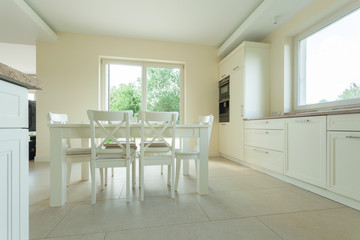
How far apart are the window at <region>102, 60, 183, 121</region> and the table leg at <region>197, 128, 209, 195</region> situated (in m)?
2.33

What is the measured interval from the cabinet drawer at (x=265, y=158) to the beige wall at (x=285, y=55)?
2.74ft

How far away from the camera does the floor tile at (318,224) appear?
1.16 meters

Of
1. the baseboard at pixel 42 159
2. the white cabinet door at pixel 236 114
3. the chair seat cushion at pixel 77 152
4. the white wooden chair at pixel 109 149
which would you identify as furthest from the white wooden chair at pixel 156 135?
the baseboard at pixel 42 159

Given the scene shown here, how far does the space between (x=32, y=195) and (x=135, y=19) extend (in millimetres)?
3009

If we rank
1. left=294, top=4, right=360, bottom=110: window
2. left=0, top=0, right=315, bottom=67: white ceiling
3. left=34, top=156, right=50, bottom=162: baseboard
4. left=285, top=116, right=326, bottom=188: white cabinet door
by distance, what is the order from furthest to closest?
left=34, top=156, right=50, bottom=162: baseboard < left=0, top=0, right=315, bottom=67: white ceiling < left=294, top=4, right=360, bottom=110: window < left=285, top=116, right=326, bottom=188: white cabinet door

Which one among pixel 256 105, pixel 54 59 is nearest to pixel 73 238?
pixel 256 105

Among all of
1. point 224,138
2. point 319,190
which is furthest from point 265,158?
point 224,138

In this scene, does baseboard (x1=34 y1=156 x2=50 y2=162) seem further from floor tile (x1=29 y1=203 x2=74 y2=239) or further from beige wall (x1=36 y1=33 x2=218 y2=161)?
floor tile (x1=29 y1=203 x2=74 y2=239)

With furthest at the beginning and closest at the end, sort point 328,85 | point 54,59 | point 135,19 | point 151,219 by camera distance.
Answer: point 54,59 → point 135,19 → point 328,85 → point 151,219

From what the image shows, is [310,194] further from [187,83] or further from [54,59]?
[54,59]

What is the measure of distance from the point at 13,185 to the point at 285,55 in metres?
3.56

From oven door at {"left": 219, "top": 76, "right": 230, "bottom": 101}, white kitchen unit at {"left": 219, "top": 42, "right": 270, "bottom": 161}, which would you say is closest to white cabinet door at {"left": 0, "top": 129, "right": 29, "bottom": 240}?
white kitchen unit at {"left": 219, "top": 42, "right": 270, "bottom": 161}

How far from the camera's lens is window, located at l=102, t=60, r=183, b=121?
391 cm

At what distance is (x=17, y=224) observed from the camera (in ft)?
2.15
